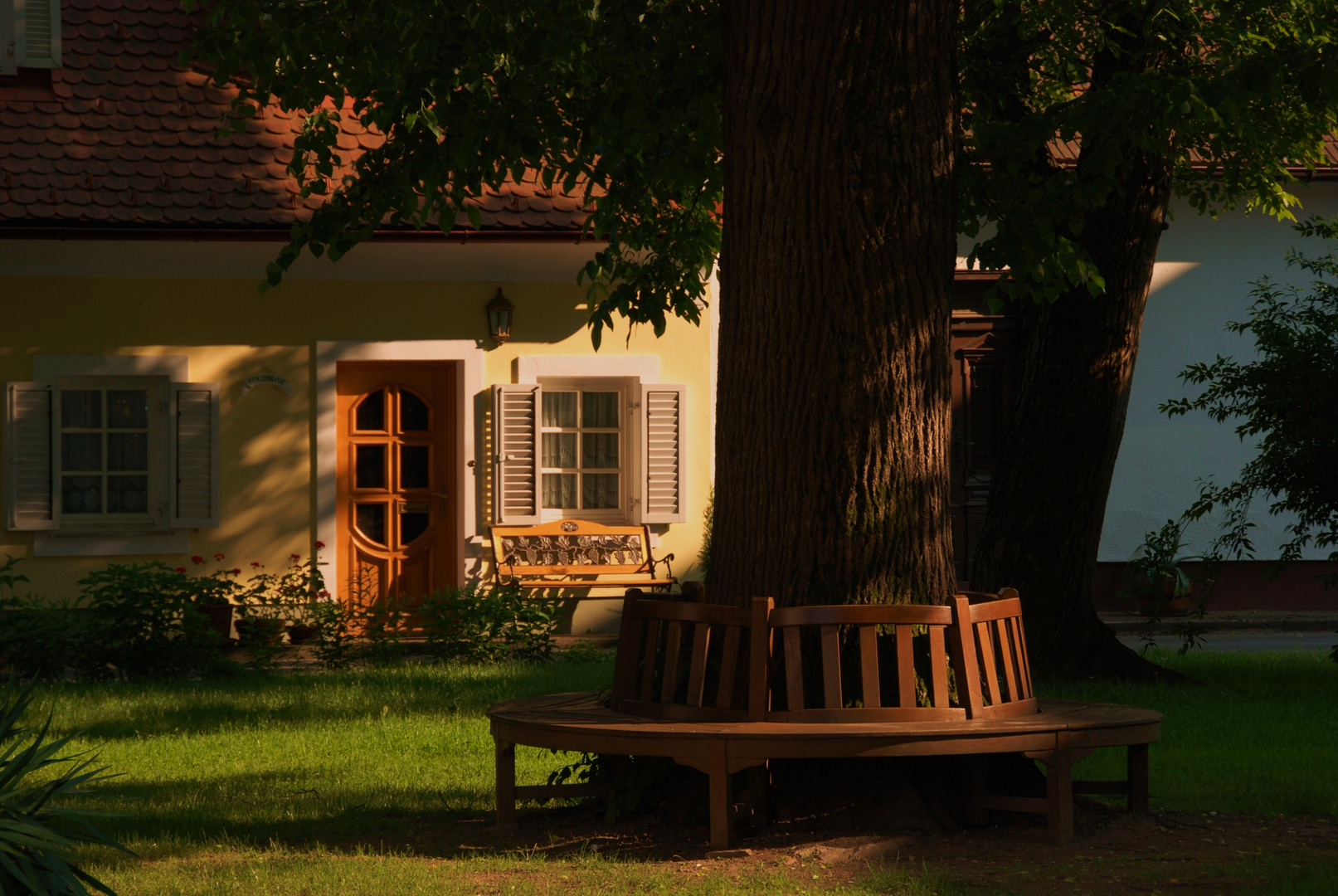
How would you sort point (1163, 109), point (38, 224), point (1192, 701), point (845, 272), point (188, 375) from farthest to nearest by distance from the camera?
point (188, 375)
point (38, 224)
point (1192, 701)
point (1163, 109)
point (845, 272)

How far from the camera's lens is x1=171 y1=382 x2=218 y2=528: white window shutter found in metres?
11.7

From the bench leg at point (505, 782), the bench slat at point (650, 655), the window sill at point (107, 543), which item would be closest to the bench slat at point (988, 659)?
the bench slat at point (650, 655)

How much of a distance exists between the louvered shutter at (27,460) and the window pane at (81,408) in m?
0.19

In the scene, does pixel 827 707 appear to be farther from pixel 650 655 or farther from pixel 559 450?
pixel 559 450

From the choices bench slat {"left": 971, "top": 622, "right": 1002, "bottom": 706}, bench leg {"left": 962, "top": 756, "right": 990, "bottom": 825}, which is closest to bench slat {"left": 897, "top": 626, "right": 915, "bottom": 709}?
bench slat {"left": 971, "top": 622, "right": 1002, "bottom": 706}

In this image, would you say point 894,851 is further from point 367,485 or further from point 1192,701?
point 367,485

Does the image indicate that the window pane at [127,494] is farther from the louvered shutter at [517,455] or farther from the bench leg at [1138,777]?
the bench leg at [1138,777]

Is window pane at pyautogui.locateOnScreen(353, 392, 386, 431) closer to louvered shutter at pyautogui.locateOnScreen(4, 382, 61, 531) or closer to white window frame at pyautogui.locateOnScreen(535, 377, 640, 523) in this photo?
white window frame at pyautogui.locateOnScreen(535, 377, 640, 523)

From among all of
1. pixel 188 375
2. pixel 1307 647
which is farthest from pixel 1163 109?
pixel 188 375

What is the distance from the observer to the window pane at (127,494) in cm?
1178

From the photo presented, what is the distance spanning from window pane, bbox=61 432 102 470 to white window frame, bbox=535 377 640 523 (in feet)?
11.7

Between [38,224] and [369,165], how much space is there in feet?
18.5

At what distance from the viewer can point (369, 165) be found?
21.7ft

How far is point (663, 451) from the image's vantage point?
12422 millimetres
